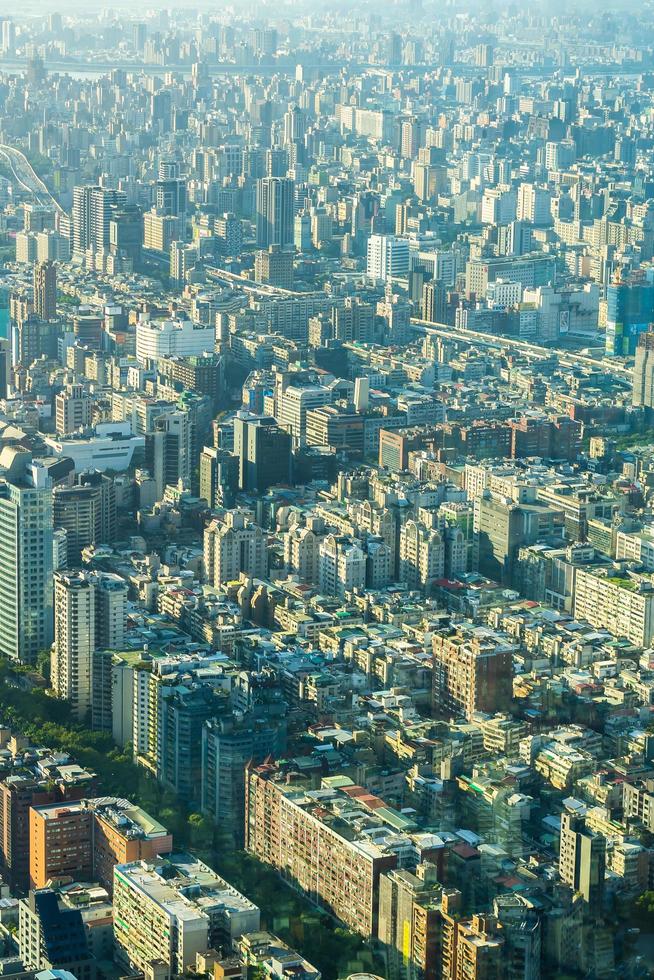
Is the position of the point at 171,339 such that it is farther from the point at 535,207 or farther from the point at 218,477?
the point at 535,207

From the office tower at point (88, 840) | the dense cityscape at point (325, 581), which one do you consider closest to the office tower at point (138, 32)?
the dense cityscape at point (325, 581)

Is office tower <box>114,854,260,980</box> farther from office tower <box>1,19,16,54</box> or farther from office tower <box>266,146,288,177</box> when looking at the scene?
office tower <box>1,19,16,54</box>

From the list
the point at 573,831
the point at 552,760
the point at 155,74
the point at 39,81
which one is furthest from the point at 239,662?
the point at 155,74

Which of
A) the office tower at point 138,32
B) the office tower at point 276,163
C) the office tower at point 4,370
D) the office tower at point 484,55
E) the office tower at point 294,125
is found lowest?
the office tower at point 4,370

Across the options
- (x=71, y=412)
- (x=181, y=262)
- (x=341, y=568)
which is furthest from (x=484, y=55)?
(x=341, y=568)

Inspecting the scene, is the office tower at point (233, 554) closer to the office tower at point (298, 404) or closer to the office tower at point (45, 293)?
the office tower at point (298, 404)

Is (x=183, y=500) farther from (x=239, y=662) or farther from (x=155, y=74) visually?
(x=155, y=74)
